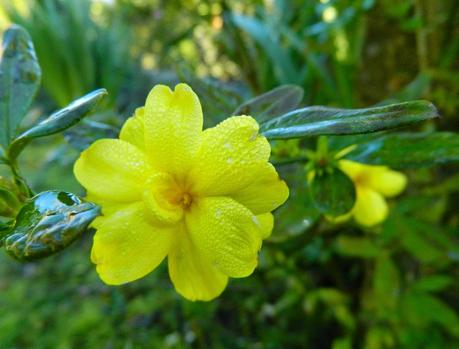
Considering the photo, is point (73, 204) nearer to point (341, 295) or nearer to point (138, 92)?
point (341, 295)

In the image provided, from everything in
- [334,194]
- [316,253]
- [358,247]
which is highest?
[334,194]

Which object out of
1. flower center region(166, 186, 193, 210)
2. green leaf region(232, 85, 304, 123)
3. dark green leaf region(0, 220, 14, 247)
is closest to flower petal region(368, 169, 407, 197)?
green leaf region(232, 85, 304, 123)

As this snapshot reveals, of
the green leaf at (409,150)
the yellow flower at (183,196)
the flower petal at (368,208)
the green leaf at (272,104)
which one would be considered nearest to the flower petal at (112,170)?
the yellow flower at (183,196)

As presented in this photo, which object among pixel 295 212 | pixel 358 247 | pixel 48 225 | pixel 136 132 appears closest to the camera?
pixel 48 225

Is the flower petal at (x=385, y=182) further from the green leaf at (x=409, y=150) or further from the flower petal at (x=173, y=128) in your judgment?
the flower petal at (x=173, y=128)

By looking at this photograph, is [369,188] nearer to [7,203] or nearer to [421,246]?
[421,246]

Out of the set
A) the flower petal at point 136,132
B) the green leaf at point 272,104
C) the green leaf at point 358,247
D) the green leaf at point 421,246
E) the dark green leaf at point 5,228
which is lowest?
the green leaf at point 358,247

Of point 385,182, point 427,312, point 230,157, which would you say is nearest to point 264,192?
point 230,157
